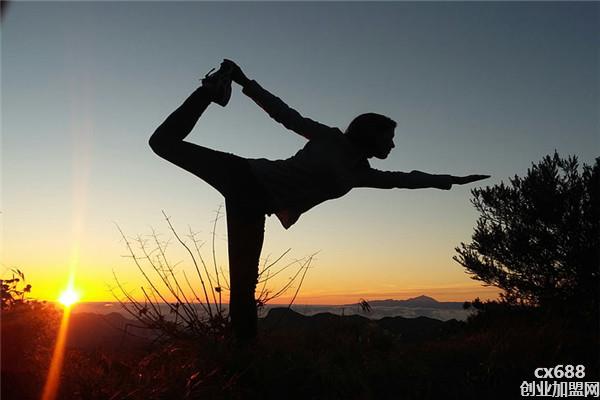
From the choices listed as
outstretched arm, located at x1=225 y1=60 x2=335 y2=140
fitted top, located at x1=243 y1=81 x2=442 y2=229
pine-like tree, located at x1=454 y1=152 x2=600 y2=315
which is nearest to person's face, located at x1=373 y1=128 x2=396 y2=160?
fitted top, located at x1=243 y1=81 x2=442 y2=229

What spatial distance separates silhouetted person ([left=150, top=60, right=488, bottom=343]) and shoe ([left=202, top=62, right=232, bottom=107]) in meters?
0.01

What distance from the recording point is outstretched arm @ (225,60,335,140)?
3.98 meters

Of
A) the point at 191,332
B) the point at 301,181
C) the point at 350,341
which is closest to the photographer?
the point at 301,181

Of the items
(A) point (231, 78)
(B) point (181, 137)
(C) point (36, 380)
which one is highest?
(A) point (231, 78)

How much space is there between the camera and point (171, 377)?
305cm

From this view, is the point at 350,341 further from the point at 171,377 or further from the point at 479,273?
the point at 479,273

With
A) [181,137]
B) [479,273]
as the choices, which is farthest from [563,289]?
[181,137]

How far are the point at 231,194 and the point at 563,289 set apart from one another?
1178 centimetres

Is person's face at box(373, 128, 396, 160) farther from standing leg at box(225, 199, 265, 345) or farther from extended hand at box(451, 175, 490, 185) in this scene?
standing leg at box(225, 199, 265, 345)

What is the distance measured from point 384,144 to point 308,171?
781mm

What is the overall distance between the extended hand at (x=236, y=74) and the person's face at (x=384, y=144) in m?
1.17

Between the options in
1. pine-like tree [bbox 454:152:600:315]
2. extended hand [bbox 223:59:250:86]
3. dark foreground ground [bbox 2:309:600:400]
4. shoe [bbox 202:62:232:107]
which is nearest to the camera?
dark foreground ground [bbox 2:309:600:400]

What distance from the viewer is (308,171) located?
12.9 feet

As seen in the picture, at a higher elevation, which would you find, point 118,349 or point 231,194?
point 231,194
